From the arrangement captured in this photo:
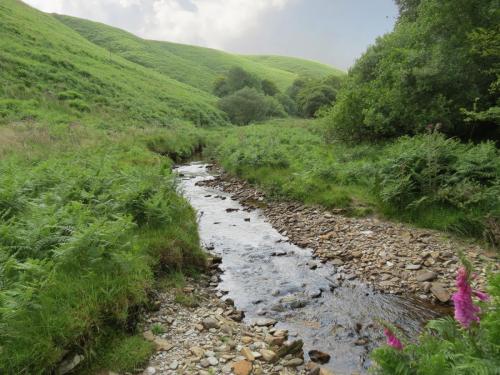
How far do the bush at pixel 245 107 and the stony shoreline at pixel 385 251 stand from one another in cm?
5101

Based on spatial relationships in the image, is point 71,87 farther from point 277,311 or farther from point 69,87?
point 277,311

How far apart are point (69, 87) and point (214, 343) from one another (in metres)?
38.3

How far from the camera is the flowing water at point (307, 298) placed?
6.29 meters

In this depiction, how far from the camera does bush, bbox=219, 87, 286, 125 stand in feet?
205

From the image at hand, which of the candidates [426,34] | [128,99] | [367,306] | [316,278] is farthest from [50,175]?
[128,99]

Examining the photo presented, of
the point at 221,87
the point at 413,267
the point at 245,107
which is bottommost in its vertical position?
the point at 413,267

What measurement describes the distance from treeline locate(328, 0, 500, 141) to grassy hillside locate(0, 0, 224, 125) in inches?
905

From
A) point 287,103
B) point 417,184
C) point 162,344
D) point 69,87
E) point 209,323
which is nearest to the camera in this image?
point 162,344

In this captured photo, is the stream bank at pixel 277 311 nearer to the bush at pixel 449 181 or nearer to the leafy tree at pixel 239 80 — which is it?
the bush at pixel 449 181

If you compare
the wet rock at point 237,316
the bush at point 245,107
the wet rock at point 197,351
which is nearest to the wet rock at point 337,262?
the wet rock at point 237,316

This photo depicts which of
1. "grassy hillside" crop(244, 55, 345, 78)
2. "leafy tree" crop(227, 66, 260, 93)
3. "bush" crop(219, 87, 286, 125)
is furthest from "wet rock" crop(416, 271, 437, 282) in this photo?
"grassy hillside" crop(244, 55, 345, 78)

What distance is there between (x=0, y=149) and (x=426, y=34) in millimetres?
19973

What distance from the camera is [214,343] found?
5848 mm

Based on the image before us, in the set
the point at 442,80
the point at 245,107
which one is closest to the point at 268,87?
the point at 245,107
